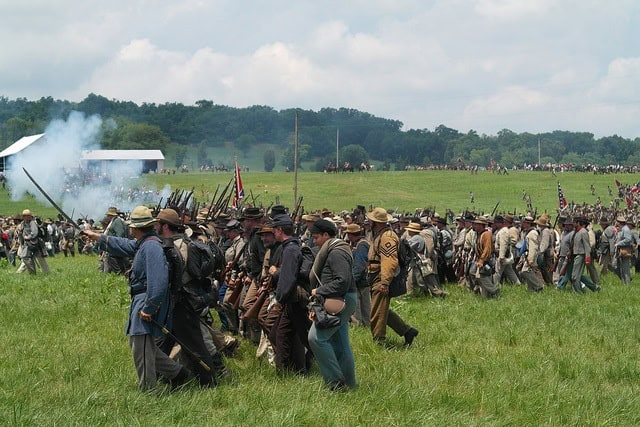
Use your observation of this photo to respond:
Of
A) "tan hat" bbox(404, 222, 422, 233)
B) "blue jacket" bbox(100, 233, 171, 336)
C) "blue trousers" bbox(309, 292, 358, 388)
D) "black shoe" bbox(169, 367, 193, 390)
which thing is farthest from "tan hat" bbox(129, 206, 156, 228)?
"tan hat" bbox(404, 222, 422, 233)

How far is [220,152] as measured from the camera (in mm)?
115438

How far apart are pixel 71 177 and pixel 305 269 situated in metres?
39.4

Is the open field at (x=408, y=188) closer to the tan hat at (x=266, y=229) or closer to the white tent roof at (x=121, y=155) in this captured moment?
the white tent roof at (x=121, y=155)

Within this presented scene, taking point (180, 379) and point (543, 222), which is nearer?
point (180, 379)

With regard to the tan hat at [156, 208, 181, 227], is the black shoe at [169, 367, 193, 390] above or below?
below

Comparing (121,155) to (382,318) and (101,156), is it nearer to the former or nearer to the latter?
(101,156)

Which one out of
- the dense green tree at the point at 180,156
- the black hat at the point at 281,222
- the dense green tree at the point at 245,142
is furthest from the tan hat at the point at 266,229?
the dense green tree at the point at 245,142

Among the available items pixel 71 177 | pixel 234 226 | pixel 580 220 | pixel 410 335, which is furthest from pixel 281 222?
pixel 71 177

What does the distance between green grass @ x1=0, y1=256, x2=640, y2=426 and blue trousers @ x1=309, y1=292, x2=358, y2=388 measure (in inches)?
7.8

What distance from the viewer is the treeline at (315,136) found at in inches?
3039

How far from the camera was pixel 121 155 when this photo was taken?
73.7 m

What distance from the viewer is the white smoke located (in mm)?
42500

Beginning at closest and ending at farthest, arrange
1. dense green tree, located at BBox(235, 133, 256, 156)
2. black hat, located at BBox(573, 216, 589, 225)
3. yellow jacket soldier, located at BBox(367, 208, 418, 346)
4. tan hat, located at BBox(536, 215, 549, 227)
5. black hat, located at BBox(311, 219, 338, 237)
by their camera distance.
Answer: black hat, located at BBox(311, 219, 338, 237) → yellow jacket soldier, located at BBox(367, 208, 418, 346) → black hat, located at BBox(573, 216, 589, 225) → tan hat, located at BBox(536, 215, 549, 227) → dense green tree, located at BBox(235, 133, 256, 156)

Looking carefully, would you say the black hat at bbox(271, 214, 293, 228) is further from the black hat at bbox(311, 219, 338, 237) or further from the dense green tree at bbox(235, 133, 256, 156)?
the dense green tree at bbox(235, 133, 256, 156)
